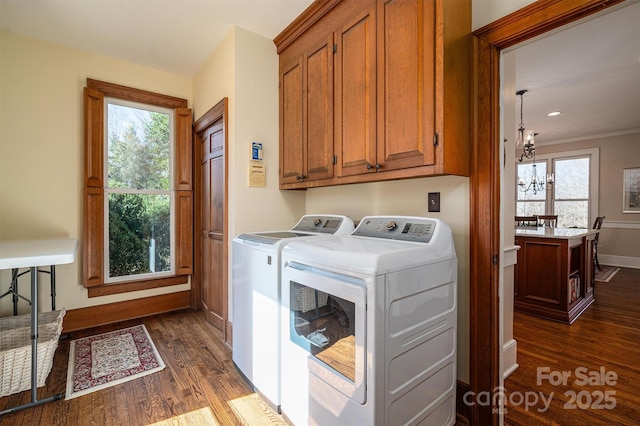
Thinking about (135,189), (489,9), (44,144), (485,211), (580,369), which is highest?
(489,9)

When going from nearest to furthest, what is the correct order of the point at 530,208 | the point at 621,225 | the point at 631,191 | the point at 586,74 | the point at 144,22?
the point at 144,22 → the point at 586,74 → the point at 631,191 → the point at 621,225 → the point at 530,208

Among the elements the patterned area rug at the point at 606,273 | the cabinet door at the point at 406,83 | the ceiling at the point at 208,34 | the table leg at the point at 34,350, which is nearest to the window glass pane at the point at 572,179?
the patterned area rug at the point at 606,273

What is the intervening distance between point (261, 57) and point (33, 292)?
89.6 inches

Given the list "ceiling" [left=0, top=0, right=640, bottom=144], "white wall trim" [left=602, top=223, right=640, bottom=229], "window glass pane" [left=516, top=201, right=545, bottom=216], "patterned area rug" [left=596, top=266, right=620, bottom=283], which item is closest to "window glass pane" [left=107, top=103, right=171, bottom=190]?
"ceiling" [left=0, top=0, right=640, bottom=144]

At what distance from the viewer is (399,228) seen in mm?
1675

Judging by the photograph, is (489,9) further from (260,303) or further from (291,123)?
(260,303)

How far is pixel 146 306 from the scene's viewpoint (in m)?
3.13

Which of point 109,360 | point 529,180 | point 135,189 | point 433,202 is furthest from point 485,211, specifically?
point 529,180

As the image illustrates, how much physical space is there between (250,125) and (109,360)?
2.13 metres

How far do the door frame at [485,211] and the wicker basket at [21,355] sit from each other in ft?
8.63

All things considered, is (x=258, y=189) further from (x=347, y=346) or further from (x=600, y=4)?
(x=600, y=4)

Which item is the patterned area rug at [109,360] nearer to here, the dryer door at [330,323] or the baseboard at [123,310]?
the baseboard at [123,310]

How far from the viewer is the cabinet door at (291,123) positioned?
2.34 m

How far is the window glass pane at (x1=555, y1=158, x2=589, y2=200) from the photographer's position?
6.29 metres
